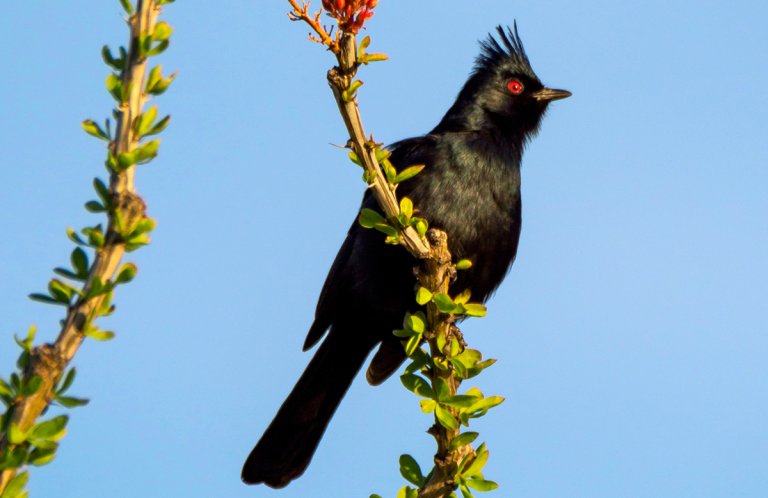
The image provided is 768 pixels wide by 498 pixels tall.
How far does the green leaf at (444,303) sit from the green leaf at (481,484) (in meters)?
0.72

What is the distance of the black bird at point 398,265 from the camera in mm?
5512

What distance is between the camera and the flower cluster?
2.04m

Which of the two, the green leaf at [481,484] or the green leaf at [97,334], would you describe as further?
the green leaf at [481,484]

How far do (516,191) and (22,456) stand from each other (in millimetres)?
4835

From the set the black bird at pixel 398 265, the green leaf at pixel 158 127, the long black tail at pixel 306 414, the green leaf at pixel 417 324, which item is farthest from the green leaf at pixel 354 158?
the long black tail at pixel 306 414

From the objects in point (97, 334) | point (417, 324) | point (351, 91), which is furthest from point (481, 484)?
point (97, 334)

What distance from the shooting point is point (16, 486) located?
1.25 meters

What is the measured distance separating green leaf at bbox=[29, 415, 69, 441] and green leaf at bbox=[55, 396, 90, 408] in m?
0.02

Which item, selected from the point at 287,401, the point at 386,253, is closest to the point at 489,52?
the point at 386,253

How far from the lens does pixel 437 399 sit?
10.4 feet

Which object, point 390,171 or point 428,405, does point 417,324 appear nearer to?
point 428,405

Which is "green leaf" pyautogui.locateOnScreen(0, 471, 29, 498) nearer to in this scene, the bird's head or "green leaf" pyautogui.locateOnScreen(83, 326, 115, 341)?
"green leaf" pyautogui.locateOnScreen(83, 326, 115, 341)

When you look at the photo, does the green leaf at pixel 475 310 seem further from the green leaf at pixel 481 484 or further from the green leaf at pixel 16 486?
the green leaf at pixel 16 486

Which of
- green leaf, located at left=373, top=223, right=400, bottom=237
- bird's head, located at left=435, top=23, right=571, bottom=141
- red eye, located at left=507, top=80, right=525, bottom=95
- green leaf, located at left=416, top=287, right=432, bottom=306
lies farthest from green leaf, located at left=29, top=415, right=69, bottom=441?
red eye, located at left=507, top=80, right=525, bottom=95
